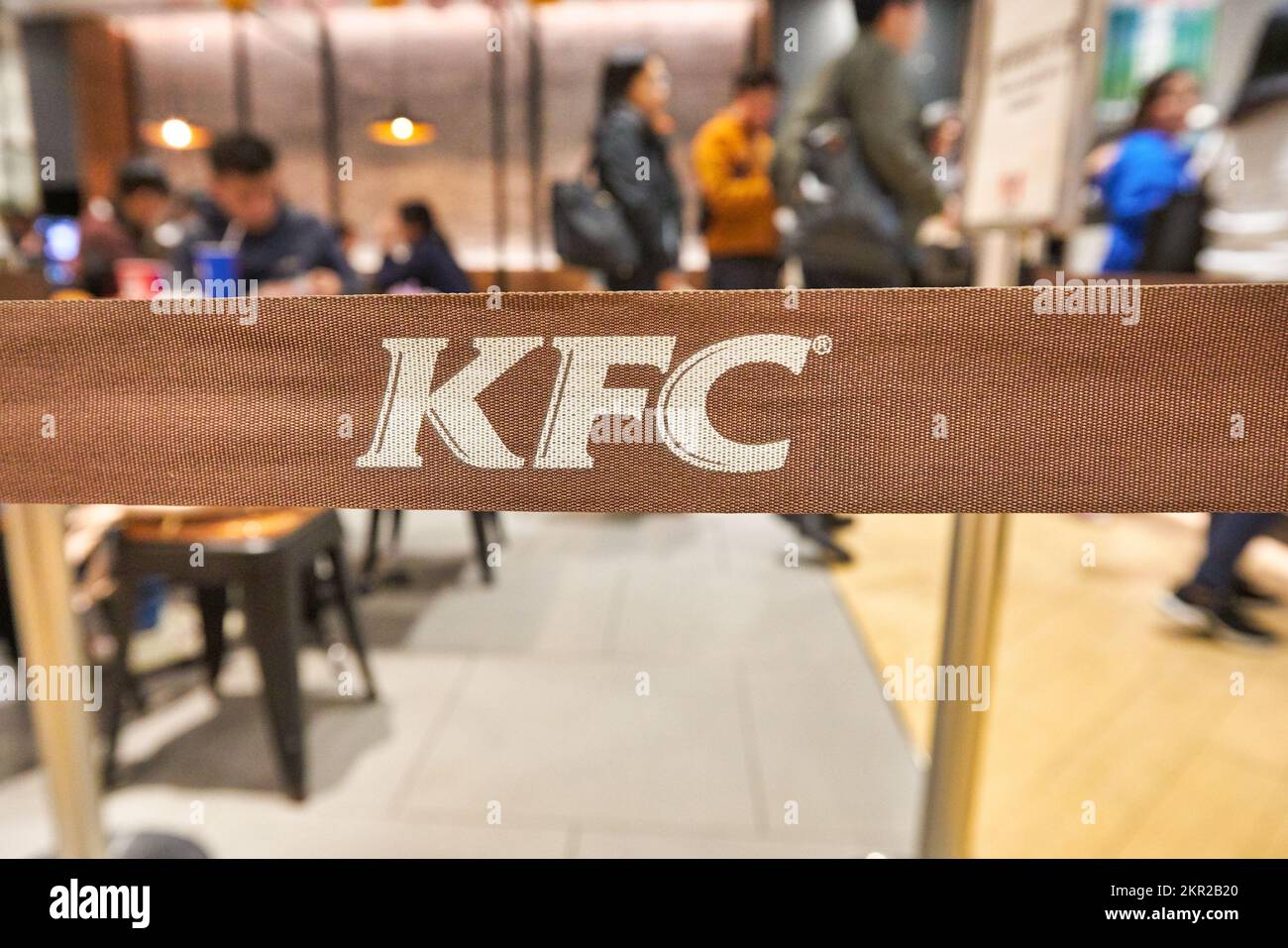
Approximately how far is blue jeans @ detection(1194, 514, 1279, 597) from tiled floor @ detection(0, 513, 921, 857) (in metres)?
0.97

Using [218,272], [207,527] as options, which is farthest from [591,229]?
[207,527]

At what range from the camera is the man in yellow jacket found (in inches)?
107

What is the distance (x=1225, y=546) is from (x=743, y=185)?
1.84 metres

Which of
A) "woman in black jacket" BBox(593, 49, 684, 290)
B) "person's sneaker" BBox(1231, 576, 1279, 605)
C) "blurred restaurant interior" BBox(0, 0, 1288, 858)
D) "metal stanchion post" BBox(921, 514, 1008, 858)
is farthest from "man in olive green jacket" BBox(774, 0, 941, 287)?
"metal stanchion post" BBox(921, 514, 1008, 858)

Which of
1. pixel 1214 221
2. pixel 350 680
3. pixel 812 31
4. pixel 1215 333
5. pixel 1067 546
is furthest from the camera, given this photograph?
pixel 812 31

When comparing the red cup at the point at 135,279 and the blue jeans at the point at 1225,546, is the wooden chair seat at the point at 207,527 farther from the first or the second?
the blue jeans at the point at 1225,546

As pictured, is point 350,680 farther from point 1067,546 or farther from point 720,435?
point 1067,546

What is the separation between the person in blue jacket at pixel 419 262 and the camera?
256cm

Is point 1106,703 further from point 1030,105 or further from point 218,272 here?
point 218,272

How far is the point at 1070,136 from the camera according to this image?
0.93 meters

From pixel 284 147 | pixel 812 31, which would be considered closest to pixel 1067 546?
pixel 812 31

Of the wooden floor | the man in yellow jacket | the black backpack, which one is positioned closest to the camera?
the wooden floor
